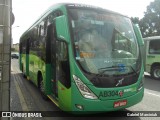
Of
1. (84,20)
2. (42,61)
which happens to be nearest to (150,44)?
(42,61)

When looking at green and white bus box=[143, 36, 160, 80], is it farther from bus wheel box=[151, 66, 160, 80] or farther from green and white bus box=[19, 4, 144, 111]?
green and white bus box=[19, 4, 144, 111]

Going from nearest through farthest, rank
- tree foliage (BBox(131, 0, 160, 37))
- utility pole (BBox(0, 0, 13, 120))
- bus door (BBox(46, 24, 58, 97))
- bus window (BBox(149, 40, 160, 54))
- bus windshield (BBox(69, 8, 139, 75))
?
utility pole (BBox(0, 0, 13, 120)) < bus windshield (BBox(69, 8, 139, 75)) < bus door (BBox(46, 24, 58, 97)) < bus window (BBox(149, 40, 160, 54)) < tree foliage (BBox(131, 0, 160, 37))

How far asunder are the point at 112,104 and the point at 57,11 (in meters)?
2.66

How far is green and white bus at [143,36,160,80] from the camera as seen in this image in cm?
1253

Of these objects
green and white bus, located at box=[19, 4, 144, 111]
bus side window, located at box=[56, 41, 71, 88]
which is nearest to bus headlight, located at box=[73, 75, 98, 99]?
green and white bus, located at box=[19, 4, 144, 111]

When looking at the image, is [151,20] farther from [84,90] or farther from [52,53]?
[84,90]

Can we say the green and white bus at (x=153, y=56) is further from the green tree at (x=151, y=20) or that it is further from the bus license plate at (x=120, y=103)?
the green tree at (x=151, y=20)

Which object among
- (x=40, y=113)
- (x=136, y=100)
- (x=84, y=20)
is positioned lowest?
(x=40, y=113)

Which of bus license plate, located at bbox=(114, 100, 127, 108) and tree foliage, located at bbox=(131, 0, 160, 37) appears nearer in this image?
bus license plate, located at bbox=(114, 100, 127, 108)

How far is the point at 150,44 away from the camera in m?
13.0

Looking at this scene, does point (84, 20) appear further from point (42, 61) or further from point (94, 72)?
point (42, 61)

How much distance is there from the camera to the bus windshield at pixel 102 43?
14.9 ft

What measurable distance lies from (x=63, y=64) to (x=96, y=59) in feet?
2.54

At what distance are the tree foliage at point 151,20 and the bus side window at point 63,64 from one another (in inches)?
1414
